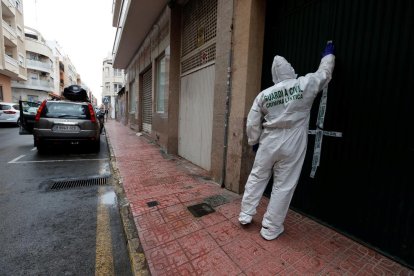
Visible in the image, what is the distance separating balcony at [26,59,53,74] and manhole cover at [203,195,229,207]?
145ft

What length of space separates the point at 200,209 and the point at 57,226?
1.83 m

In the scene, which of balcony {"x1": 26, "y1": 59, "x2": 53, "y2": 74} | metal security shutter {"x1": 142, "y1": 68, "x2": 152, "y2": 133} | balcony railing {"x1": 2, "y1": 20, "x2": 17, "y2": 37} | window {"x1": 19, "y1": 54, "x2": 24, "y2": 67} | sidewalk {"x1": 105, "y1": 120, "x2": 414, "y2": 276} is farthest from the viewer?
balcony {"x1": 26, "y1": 59, "x2": 53, "y2": 74}

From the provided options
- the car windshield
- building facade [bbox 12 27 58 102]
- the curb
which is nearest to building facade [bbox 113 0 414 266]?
the curb

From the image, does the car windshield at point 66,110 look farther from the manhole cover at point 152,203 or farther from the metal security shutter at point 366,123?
the metal security shutter at point 366,123

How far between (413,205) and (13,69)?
94.5 feet

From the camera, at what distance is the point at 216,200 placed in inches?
132

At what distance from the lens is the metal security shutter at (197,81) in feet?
16.0

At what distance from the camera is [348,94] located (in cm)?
234

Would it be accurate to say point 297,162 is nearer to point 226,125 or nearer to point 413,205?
point 413,205

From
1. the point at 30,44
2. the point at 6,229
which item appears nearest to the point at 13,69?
the point at 30,44

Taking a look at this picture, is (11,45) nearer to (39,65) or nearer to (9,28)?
(9,28)

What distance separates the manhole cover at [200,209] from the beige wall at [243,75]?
69 cm

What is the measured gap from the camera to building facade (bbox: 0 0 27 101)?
63.7 feet

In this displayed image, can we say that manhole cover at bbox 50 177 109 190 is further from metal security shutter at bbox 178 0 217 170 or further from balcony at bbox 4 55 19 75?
balcony at bbox 4 55 19 75
